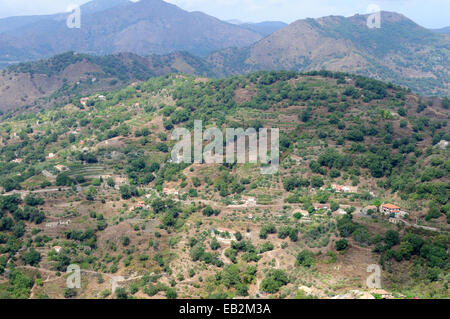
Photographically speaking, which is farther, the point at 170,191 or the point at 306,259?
the point at 170,191

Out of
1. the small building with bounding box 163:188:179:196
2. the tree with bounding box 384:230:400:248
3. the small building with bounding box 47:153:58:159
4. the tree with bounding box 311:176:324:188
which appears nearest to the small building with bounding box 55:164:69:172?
the small building with bounding box 47:153:58:159

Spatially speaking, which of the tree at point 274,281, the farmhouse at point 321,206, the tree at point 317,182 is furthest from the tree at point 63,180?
the tree at point 274,281

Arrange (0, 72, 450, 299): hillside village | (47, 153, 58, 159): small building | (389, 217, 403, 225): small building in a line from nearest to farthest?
1. (0, 72, 450, 299): hillside village
2. (389, 217, 403, 225): small building
3. (47, 153, 58, 159): small building

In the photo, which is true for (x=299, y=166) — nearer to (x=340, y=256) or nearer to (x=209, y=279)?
(x=340, y=256)

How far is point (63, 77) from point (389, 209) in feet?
379

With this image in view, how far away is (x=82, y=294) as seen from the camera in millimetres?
37469

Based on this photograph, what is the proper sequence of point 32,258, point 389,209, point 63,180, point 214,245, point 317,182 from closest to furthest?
point 32,258
point 214,245
point 389,209
point 317,182
point 63,180

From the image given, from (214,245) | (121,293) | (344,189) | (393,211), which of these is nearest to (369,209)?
(393,211)

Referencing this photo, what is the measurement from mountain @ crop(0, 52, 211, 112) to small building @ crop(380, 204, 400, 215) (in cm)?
9077

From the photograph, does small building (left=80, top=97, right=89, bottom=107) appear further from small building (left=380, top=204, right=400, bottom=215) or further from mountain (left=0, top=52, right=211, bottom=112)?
small building (left=380, top=204, right=400, bottom=215)

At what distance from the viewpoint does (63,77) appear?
134 meters

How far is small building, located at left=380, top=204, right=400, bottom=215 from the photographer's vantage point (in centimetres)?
4450

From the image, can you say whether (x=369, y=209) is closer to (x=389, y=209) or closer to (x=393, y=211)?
(x=389, y=209)

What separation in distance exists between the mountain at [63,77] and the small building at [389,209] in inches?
3574
